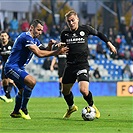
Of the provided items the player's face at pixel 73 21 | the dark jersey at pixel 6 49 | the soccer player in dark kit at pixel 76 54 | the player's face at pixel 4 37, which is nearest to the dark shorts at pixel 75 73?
the soccer player in dark kit at pixel 76 54

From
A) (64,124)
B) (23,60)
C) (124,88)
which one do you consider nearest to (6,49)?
(23,60)

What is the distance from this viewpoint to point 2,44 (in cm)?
2228

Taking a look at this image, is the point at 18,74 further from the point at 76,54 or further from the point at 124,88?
the point at 124,88

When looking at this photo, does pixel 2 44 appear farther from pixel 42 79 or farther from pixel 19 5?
pixel 19 5

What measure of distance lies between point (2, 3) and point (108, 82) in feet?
39.8

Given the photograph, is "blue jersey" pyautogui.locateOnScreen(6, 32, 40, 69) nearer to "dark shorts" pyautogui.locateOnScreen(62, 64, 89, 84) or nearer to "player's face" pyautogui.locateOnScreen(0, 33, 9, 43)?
"dark shorts" pyautogui.locateOnScreen(62, 64, 89, 84)

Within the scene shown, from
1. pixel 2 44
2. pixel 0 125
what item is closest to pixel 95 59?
pixel 2 44

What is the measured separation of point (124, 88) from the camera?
3203 cm

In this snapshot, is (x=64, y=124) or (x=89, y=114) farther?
(x=89, y=114)

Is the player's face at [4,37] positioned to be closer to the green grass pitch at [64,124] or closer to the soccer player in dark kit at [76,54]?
the green grass pitch at [64,124]

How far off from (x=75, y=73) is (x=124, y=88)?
16.9m

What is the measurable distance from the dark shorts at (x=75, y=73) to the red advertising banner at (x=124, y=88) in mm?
16559

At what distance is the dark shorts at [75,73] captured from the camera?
15.2 m

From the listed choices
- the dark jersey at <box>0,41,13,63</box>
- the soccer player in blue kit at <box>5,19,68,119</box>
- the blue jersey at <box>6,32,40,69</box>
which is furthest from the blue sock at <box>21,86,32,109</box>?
the dark jersey at <box>0,41,13,63</box>
